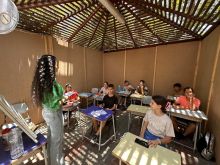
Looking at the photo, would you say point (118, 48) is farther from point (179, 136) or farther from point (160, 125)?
point (160, 125)

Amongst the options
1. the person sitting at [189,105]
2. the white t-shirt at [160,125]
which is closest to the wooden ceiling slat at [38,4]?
the white t-shirt at [160,125]

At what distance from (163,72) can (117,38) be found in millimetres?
2636

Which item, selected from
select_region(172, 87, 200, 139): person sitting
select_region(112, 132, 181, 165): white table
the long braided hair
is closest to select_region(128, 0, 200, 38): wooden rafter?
select_region(172, 87, 200, 139): person sitting

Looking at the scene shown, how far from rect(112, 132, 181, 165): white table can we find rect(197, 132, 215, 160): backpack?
1.82 metres

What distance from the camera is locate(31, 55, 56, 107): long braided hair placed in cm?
172

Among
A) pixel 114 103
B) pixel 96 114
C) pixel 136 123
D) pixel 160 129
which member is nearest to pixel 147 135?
pixel 160 129

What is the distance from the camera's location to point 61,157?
194 centimetres

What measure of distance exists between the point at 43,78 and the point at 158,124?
6.47 feet

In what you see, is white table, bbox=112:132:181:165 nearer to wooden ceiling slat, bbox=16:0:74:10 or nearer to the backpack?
the backpack

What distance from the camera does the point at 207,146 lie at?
257cm

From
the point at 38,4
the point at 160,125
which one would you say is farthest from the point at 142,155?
the point at 38,4

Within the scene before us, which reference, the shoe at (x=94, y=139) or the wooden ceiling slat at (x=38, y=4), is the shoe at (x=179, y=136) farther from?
the wooden ceiling slat at (x=38, y=4)

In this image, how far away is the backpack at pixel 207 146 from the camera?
8.12ft

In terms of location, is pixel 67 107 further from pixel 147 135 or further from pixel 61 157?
pixel 147 135
